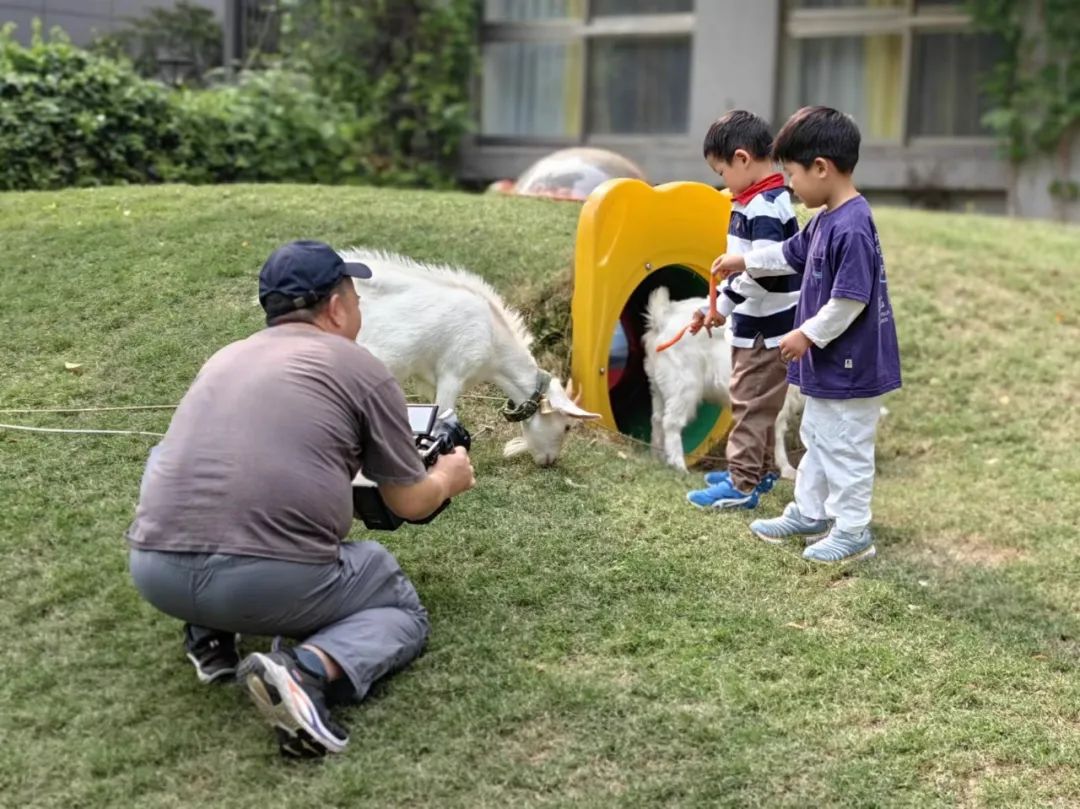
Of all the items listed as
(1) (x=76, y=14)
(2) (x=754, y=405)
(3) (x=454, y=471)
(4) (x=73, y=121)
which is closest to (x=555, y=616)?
(3) (x=454, y=471)

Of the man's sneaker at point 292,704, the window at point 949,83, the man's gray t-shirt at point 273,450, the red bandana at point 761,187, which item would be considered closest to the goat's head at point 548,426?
the red bandana at point 761,187

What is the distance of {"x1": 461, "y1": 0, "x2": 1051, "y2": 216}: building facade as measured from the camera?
13477 mm

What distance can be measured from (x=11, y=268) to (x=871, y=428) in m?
4.90

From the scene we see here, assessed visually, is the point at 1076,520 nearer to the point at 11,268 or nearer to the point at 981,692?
the point at 981,692

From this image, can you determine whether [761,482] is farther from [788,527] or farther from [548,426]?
[548,426]

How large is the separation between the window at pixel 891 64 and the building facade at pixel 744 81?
12 mm

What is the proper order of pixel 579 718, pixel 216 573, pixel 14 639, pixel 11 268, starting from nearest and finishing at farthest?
pixel 216 573 < pixel 579 718 < pixel 14 639 < pixel 11 268

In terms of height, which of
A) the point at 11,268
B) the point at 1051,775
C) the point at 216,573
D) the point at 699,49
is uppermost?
the point at 699,49

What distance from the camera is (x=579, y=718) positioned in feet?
11.8

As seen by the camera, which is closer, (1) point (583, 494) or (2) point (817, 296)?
(2) point (817, 296)

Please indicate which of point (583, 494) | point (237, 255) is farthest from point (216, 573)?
point (237, 255)

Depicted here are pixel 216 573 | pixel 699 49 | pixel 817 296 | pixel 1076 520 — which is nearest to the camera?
pixel 216 573

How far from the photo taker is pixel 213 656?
3701 mm

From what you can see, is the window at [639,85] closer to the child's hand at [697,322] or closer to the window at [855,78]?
the window at [855,78]
